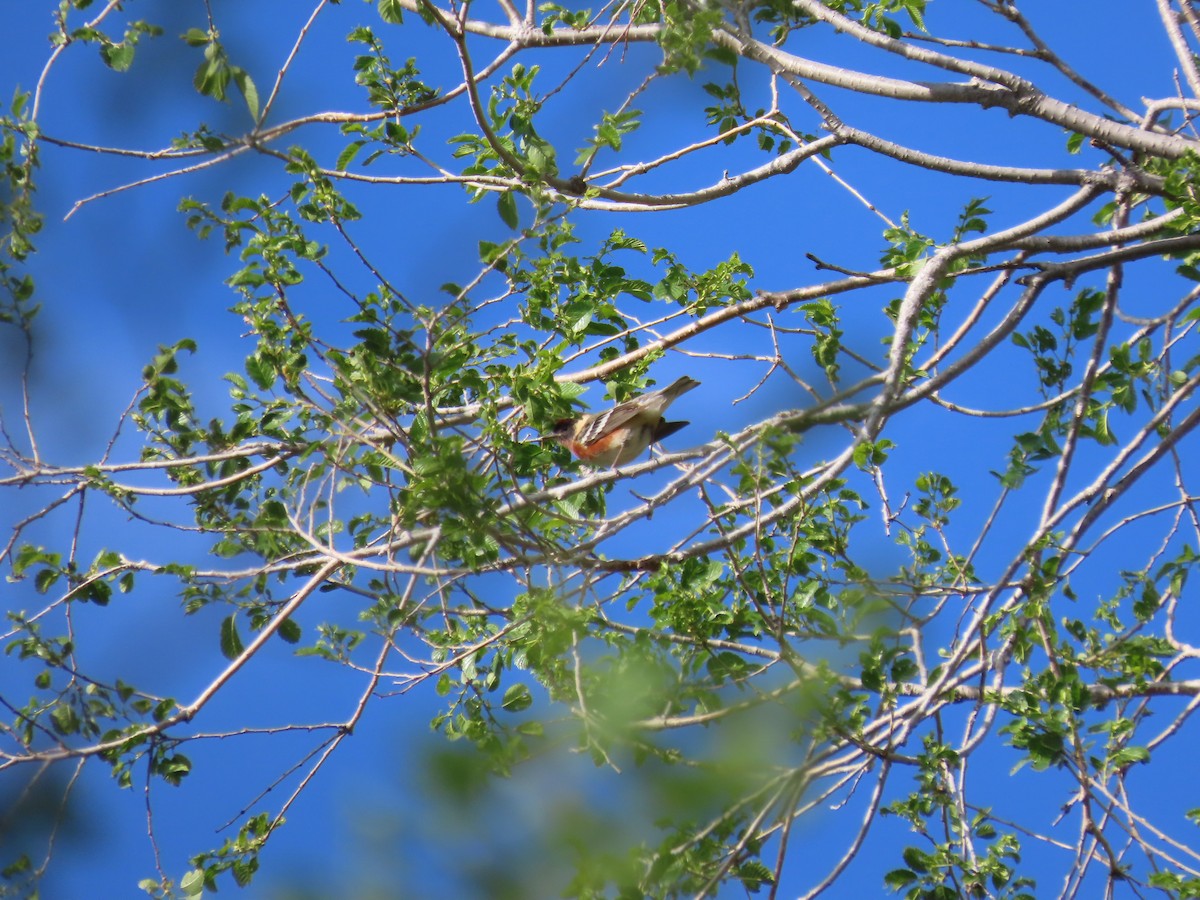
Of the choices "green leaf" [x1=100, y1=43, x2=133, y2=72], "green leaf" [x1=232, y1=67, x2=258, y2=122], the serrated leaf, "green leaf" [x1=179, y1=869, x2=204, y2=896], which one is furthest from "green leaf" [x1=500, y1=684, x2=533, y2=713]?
"green leaf" [x1=100, y1=43, x2=133, y2=72]

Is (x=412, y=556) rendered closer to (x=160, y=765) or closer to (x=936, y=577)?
(x=160, y=765)

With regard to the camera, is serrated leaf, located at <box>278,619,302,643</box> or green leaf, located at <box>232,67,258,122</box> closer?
green leaf, located at <box>232,67,258,122</box>

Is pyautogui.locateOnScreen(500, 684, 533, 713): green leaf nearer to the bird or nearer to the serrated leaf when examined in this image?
the serrated leaf

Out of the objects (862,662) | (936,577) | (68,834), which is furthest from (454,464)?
(936,577)

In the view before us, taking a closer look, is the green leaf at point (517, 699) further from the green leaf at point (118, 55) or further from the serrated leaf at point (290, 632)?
the green leaf at point (118, 55)

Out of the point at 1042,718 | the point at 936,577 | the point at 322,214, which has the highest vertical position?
the point at 322,214

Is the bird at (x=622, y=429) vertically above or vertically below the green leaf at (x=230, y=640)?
above

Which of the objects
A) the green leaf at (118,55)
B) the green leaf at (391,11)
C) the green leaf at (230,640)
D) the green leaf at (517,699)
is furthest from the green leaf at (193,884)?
the green leaf at (391,11)

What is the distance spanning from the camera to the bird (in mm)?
5070

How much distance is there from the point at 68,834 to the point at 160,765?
55 centimetres

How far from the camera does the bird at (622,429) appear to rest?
5070 millimetres

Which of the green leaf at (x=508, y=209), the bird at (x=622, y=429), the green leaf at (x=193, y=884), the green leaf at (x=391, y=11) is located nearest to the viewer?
the green leaf at (x=193, y=884)

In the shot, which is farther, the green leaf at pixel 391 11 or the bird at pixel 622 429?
the bird at pixel 622 429

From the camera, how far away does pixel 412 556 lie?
346 cm
